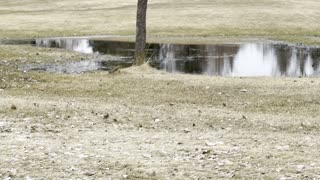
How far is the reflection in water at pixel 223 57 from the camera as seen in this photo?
33688 mm

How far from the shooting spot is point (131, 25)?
224ft

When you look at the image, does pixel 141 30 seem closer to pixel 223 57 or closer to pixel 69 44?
pixel 223 57

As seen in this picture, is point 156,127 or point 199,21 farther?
point 199,21

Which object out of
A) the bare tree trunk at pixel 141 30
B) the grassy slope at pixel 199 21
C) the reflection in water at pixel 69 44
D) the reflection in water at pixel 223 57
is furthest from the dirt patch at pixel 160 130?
the grassy slope at pixel 199 21

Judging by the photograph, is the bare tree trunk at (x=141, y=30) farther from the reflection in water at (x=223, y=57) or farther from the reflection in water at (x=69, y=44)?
the reflection in water at (x=69, y=44)

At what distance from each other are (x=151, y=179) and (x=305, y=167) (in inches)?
121

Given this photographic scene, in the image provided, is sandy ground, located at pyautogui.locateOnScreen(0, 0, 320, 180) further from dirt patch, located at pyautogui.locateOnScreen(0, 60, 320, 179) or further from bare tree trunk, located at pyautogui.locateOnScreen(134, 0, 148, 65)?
bare tree trunk, located at pyautogui.locateOnScreen(134, 0, 148, 65)

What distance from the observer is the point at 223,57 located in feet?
134

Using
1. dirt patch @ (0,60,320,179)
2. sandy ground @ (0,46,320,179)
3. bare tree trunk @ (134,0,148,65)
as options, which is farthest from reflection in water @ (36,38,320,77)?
dirt patch @ (0,60,320,179)

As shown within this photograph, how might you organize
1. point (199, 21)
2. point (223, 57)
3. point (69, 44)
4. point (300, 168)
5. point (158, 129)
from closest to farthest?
point (300, 168) → point (158, 129) → point (223, 57) → point (69, 44) → point (199, 21)

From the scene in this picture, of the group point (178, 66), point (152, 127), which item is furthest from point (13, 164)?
point (178, 66)

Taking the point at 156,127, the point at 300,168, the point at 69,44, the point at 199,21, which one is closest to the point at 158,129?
the point at 156,127

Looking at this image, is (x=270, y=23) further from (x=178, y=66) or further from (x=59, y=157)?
(x=59, y=157)

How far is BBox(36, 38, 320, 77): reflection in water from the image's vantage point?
1326 inches
